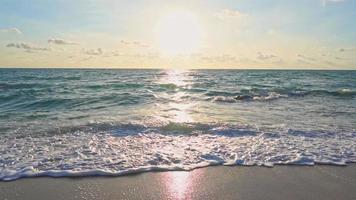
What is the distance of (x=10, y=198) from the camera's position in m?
5.04

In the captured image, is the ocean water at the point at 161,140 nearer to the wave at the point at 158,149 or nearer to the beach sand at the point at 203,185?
the wave at the point at 158,149

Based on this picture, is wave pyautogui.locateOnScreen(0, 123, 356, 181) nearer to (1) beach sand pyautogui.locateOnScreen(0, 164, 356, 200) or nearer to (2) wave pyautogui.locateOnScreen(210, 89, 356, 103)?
(1) beach sand pyautogui.locateOnScreen(0, 164, 356, 200)

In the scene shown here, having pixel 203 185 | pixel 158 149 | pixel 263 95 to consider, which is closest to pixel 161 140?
pixel 158 149

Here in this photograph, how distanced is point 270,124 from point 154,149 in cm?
465

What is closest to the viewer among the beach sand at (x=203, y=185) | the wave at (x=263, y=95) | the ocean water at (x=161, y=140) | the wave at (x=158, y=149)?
the beach sand at (x=203, y=185)

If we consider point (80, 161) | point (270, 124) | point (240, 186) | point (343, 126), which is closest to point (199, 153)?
point (240, 186)

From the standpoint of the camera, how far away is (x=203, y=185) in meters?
5.58

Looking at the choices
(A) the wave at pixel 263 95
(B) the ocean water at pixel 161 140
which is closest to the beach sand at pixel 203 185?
(B) the ocean water at pixel 161 140

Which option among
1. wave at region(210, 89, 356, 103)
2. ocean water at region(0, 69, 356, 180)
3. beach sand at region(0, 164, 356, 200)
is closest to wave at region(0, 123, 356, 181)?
ocean water at region(0, 69, 356, 180)

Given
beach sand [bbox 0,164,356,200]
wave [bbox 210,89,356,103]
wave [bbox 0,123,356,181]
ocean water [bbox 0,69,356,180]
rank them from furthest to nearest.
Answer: wave [bbox 210,89,356,103]
ocean water [bbox 0,69,356,180]
wave [bbox 0,123,356,181]
beach sand [bbox 0,164,356,200]

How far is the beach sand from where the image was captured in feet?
16.9

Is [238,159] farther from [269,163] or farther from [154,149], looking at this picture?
[154,149]

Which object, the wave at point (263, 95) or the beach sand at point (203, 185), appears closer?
the beach sand at point (203, 185)

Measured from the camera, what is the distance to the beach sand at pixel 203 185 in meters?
5.15
